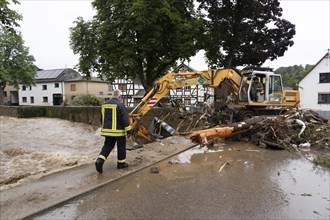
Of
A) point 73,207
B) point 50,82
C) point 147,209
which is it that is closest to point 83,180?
point 73,207

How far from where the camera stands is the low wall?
62.0 ft

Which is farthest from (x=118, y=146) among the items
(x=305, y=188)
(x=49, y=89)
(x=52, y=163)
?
(x=49, y=89)

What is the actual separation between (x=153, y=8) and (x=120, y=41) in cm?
333

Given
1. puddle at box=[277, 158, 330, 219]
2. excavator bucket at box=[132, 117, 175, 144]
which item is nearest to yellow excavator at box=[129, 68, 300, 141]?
excavator bucket at box=[132, 117, 175, 144]

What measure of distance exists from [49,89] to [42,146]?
1465 inches

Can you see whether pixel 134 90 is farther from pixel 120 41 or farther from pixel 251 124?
pixel 251 124

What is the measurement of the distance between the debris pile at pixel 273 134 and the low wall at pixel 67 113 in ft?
19.7

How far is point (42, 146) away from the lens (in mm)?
13562

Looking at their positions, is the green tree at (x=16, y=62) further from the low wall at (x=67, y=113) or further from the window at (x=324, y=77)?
the window at (x=324, y=77)

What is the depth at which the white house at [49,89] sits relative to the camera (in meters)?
46.4

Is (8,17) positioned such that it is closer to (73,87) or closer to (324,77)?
(324,77)

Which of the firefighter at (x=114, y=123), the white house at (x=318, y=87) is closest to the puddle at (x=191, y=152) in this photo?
the firefighter at (x=114, y=123)

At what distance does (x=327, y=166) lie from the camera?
19.1 feet

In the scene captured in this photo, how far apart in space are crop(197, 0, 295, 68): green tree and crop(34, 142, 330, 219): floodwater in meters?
12.1
